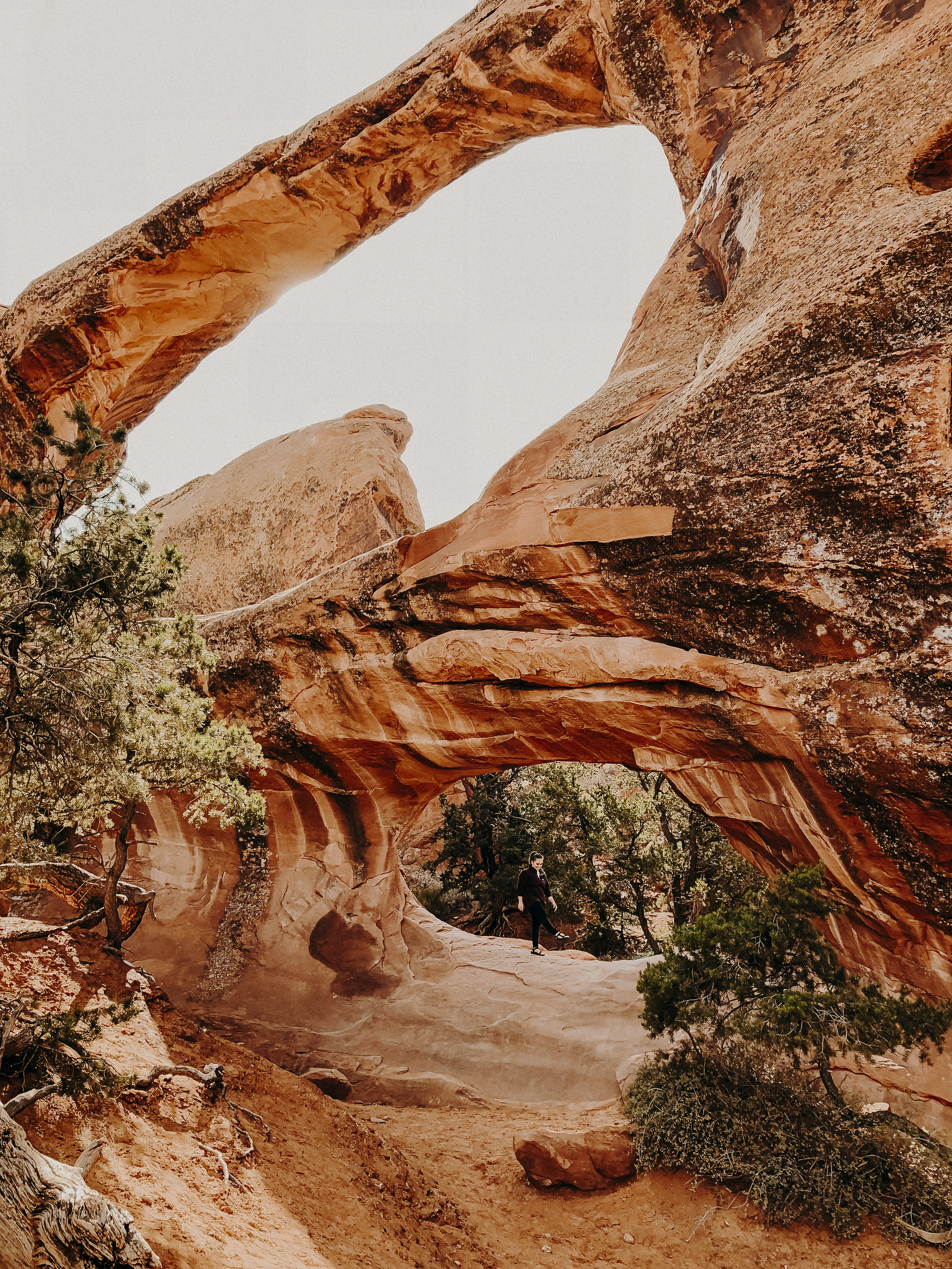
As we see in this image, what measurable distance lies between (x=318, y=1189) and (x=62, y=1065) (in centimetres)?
191

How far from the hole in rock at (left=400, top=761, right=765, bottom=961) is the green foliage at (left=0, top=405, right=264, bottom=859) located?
5253mm

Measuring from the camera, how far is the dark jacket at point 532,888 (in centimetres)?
1145

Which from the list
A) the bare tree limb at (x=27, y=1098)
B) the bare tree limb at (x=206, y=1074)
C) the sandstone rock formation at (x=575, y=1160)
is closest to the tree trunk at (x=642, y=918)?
the sandstone rock formation at (x=575, y=1160)

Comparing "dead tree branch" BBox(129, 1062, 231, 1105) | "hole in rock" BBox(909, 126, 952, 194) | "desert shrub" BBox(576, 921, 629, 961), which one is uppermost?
"hole in rock" BBox(909, 126, 952, 194)

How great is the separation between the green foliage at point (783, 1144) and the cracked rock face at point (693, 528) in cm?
124

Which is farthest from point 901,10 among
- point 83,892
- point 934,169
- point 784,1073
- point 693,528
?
point 83,892

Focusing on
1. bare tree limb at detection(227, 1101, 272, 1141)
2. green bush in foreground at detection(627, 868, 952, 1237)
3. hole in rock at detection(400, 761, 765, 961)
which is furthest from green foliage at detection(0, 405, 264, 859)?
hole in rock at detection(400, 761, 765, 961)

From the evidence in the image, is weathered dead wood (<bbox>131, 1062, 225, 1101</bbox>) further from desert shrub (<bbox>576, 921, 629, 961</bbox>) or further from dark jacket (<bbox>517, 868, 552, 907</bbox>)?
A: desert shrub (<bbox>576, 921, 629, 961</bbox>)

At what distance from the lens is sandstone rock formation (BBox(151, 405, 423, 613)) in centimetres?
1667

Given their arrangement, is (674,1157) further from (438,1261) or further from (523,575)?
(523,575)

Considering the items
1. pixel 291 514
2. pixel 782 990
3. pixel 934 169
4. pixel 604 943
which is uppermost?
pixel 291 514

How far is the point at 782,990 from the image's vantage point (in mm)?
5730

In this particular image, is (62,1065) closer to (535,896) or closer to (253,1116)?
(253,1116)

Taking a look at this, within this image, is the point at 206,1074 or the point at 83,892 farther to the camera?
the point at 83,892
